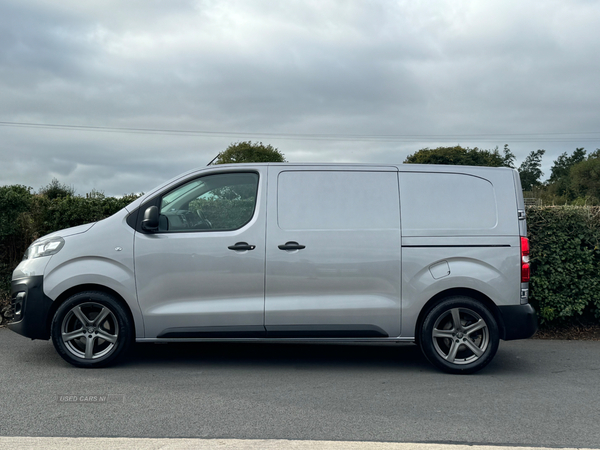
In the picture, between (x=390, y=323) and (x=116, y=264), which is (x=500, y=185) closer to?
(x=390, y=323)

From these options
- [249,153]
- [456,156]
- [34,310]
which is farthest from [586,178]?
[34,310]

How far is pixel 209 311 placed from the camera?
19.2ft

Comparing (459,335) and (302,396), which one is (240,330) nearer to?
(302,396)

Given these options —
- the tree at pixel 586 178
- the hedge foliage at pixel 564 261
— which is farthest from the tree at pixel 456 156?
the hedge foliage at pixel 564 261

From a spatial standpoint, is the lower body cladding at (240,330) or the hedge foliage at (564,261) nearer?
the lower body cladding at (240,330)

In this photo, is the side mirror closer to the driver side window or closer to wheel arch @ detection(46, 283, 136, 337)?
the driver side window

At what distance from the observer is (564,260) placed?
26.4 feet

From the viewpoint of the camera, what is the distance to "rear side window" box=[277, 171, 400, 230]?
5.96 meters

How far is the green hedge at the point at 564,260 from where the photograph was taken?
7.95 m

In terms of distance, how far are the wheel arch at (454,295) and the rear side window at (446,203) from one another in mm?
606

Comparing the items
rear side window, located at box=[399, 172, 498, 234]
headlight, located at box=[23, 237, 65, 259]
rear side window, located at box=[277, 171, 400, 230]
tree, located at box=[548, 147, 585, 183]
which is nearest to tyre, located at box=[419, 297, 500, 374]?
rear side window, located at box=[399, 172, 498, 234]

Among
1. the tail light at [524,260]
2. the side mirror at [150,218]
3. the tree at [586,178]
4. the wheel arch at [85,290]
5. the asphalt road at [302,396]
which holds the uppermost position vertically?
the tree at [586,178]

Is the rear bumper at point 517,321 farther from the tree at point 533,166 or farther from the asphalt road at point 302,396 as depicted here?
the tree at point 533,166

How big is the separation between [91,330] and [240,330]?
146 cm
